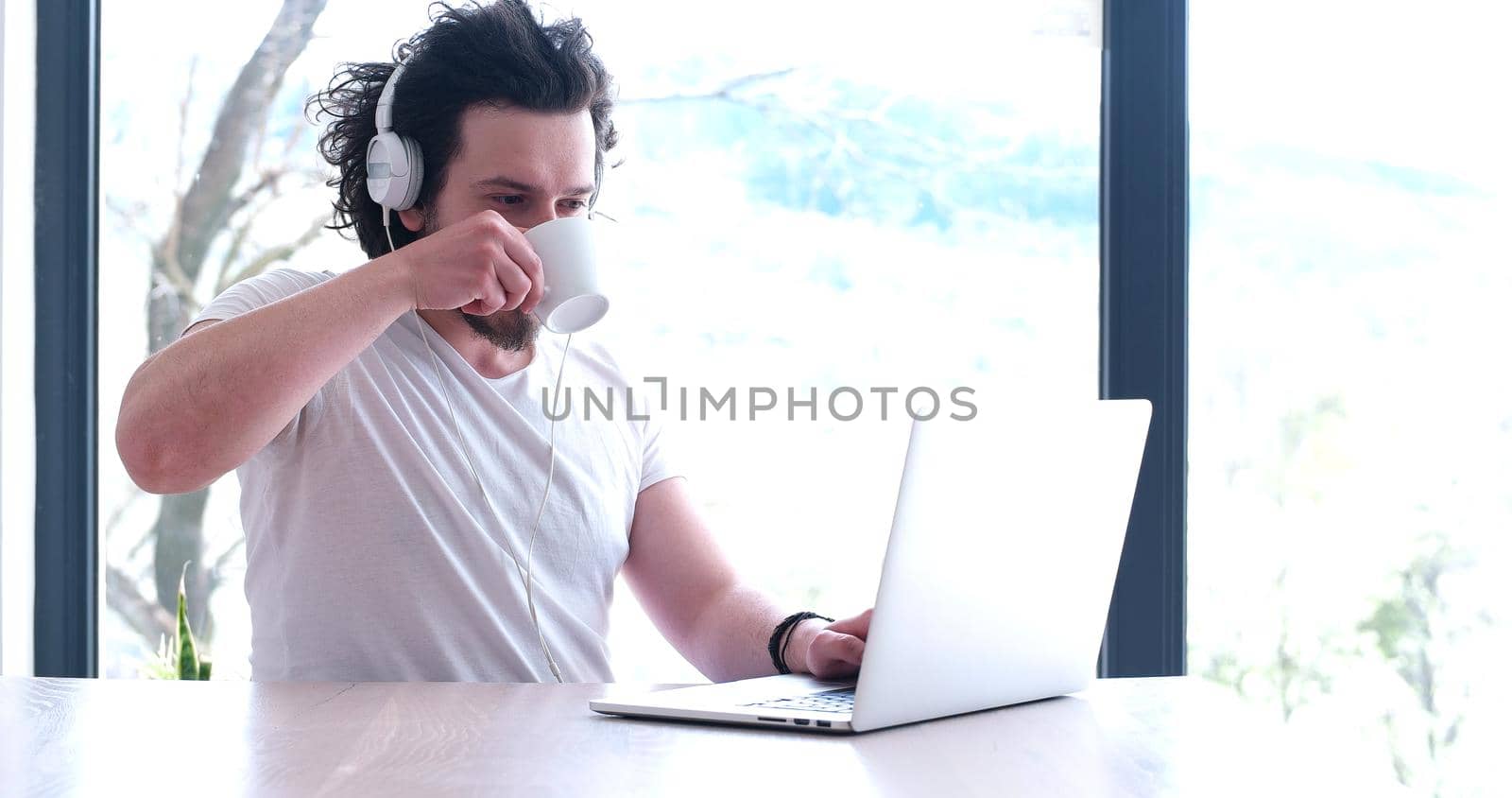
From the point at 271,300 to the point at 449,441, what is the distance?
10.7 inches

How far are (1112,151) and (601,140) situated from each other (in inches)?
36.4

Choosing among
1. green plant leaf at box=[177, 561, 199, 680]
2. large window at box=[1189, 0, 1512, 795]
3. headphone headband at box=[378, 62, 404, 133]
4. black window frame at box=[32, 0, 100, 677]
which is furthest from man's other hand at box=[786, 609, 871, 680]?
black window frame at box=[32, 0, 100, 677]

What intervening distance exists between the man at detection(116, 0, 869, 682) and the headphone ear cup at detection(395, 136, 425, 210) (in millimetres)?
29

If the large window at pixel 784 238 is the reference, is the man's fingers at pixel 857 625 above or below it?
below

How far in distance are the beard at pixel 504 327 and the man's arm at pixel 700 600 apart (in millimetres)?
278

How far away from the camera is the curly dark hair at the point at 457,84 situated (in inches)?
63.7

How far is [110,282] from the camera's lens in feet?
7.42

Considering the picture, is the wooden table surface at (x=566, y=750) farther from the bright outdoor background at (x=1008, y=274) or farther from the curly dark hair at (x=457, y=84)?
the bright outdoor background at (x=1008, y=274)

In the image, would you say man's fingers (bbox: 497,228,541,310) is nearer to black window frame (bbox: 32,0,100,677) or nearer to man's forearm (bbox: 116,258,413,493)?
man's forearm (bbox: 116,258,413,493)

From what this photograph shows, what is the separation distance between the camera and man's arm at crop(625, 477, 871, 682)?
4.17 feet

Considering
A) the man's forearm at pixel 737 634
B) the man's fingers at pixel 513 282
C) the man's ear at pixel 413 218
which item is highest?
the man's ear at pixel 413 218

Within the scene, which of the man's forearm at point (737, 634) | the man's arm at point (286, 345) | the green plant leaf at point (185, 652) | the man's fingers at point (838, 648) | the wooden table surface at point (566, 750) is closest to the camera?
the wooden table surface at point (566, 750)

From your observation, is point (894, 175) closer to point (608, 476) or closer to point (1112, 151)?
point (1112, 151)

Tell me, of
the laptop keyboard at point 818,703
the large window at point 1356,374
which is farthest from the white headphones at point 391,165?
the large window at point 1356,374
